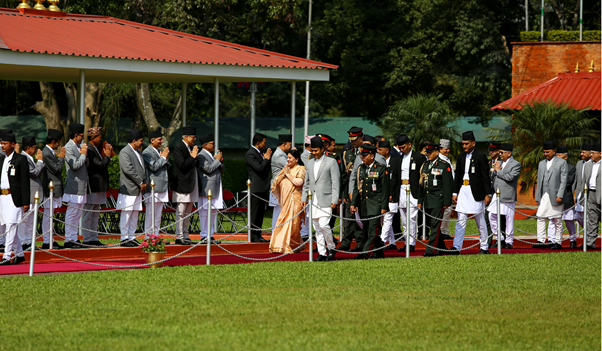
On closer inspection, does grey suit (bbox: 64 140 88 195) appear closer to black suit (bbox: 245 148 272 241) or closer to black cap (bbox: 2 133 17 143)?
black cap (bbox: 2 133 17 143)

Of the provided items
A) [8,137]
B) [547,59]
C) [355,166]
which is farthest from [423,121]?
[8,137]

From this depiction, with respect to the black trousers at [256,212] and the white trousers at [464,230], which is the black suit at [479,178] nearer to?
the white trousers at [464,230]

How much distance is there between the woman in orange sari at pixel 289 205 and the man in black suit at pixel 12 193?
13.3ft

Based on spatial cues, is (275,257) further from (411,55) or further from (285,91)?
(285,91)

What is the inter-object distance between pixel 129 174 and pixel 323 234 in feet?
11.1

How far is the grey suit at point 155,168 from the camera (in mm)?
13305

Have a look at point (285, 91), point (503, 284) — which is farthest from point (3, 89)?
point (503, 284)

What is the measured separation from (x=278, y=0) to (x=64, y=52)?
1289 centimetres

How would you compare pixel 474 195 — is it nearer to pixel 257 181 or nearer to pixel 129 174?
pixel 257 181

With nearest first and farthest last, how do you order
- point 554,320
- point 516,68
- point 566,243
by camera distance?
1. point 554,320
2. point 566,243
3. point 516,68

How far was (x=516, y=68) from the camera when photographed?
29.5 metres

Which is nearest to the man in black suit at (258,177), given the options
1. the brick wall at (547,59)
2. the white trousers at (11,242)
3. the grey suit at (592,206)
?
the white trousers at (11,242)

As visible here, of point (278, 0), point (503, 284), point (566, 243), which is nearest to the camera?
point (503, 284)

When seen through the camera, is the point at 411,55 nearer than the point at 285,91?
Yes
